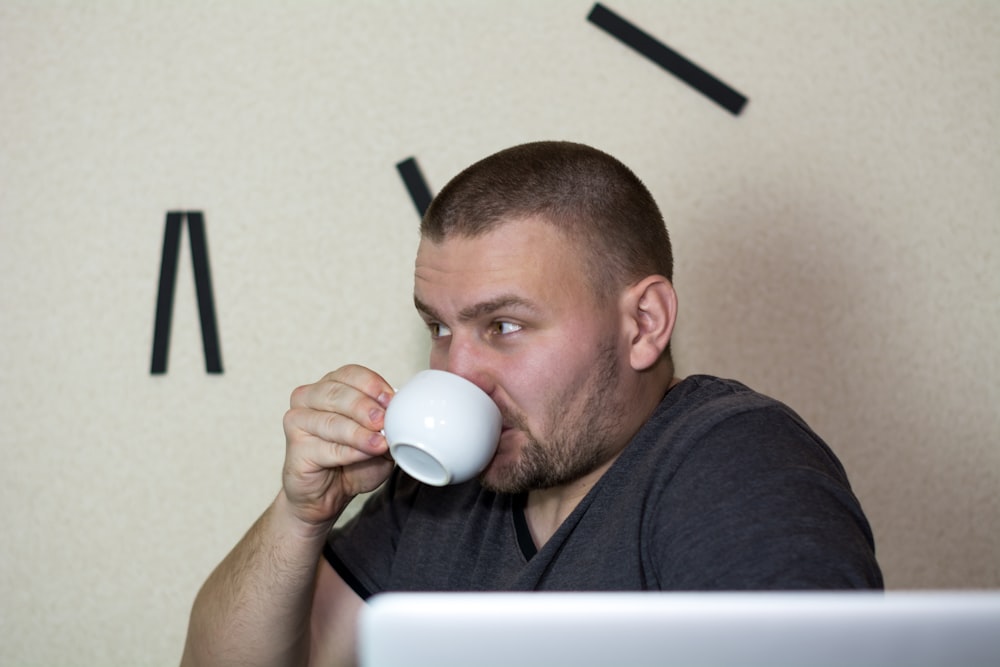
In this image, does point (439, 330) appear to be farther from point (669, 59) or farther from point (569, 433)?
point (669, 59)

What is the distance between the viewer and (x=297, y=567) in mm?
1220

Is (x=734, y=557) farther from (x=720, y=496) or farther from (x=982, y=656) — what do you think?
(x=982, y=656)

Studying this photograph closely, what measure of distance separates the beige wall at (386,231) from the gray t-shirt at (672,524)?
0.37 metres

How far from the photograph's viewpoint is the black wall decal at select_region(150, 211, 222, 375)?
1591 mm

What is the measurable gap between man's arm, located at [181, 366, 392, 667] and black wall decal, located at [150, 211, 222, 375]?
43 cm

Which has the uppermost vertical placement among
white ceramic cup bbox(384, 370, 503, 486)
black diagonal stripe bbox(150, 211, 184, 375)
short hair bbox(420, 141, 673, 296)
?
short hair bbox(420, 141, 673, 296)

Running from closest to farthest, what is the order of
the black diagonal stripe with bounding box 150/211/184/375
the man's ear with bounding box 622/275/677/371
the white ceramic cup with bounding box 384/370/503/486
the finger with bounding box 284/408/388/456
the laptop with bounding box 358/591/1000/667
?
1. the laptop with bounding box 358/591/1000/667
2. the white ceramic cup with bounding box 384/370/503/486
3. the finger with bounding box 284/408/388/456
4. the man's ear with bounding box 622/275/677/371
5. the black diagonal stripe with bounding box 150/211/184/375

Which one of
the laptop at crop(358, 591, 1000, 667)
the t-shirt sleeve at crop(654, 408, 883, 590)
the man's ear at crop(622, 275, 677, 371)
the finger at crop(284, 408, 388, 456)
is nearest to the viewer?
the laptop at crop(358, 591, 1000, 667)

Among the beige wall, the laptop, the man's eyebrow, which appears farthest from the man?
the laptop

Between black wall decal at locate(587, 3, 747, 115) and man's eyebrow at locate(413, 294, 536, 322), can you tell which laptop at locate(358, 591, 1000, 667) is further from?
black wall decal at locate(587, 3, 747, 115)

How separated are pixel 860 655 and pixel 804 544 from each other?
37 cm

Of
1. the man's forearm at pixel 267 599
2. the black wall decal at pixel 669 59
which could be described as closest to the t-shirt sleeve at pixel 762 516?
the man's forearm at pixel 267 599

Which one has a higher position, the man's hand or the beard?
the beard

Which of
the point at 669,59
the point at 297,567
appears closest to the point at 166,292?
the point at 297,567
